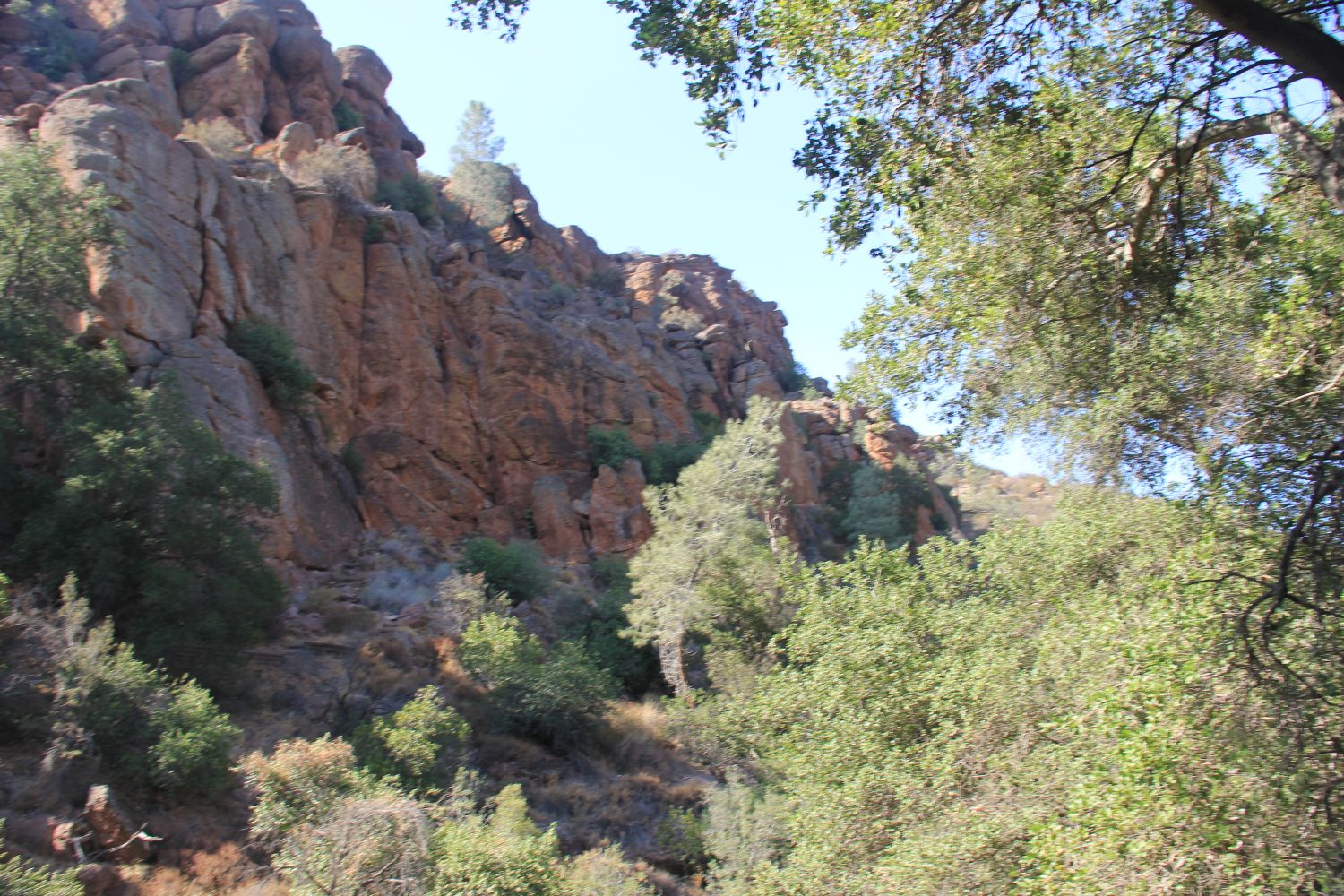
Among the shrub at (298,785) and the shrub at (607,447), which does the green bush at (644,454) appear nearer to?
the shrub at (607,447)

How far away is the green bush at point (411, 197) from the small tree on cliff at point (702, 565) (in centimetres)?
1588

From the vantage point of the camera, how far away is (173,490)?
15.4 m

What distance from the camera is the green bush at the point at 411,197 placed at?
35.0 meters

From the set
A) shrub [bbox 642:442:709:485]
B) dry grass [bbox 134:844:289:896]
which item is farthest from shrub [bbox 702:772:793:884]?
shrub [bbox 642:442:709:485]

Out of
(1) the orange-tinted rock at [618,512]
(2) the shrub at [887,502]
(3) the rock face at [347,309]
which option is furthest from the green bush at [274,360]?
(2) the shrub at [887,502]

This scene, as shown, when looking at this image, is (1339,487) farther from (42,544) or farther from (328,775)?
(42,544)

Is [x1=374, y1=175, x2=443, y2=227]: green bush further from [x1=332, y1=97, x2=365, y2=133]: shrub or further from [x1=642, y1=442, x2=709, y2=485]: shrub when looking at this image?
[x1=642, y1=442, x2=709, y2=485]: shrub

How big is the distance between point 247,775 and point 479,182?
1442 inches

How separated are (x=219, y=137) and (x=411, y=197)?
8241 millimetres

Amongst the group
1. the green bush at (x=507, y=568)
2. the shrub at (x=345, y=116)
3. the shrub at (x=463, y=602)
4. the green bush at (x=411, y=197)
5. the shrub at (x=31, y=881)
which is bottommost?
the shrub at (x=31, y=881)

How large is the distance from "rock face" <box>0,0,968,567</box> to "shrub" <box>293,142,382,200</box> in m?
0.13

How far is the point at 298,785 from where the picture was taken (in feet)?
39.0

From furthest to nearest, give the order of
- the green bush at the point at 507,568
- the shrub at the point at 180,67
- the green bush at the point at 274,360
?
the shrub at the point at 180,67 < the green bush at the point at 507,568 < the green bush at the point at 274,360

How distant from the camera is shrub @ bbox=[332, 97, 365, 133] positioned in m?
39.1
